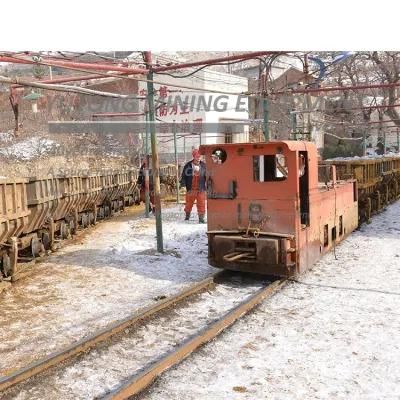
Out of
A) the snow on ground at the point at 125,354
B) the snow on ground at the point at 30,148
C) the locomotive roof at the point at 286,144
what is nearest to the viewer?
the snow on ground at the point at 125,354

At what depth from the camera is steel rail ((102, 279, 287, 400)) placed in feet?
12.9

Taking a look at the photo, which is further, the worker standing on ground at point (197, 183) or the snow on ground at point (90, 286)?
the worker standing on ground at point (197, 183)

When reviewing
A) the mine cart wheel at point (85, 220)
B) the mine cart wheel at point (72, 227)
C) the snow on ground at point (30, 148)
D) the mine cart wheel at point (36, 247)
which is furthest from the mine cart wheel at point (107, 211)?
the snow on ground at point (30, 148)

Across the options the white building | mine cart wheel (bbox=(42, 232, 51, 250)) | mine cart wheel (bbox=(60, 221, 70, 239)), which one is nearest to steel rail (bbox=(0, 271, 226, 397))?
mine cart wheel (bbox=(42, 232, 51, 250))

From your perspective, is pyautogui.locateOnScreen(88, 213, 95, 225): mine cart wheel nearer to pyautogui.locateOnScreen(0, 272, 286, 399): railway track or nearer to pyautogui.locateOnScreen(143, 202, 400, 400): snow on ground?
pyautogui.locateOnScreen(0, 272, 286, 399): railway track

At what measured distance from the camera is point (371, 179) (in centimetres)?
1358

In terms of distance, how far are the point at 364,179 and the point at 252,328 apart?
8679 millimetres

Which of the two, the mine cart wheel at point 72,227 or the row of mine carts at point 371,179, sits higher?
the row of mine carts at point 371,179

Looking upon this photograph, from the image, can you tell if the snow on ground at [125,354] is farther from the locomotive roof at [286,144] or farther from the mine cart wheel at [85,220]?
the mine cart wheel at [85,220]

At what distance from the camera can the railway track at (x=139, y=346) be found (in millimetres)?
4109

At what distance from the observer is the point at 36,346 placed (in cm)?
513

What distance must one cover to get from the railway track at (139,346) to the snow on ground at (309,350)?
0.53 ft

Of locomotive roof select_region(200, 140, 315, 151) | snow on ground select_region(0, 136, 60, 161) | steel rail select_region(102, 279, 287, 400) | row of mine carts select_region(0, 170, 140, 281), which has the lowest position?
steel rail select_region(102, 279, 287, 400)

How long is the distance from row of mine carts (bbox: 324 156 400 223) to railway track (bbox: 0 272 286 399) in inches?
262
